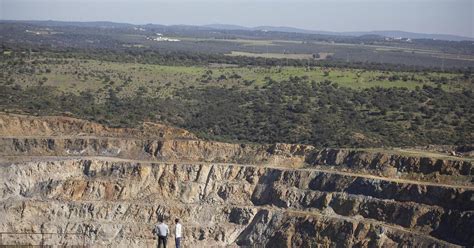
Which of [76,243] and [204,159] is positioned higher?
[204,159]

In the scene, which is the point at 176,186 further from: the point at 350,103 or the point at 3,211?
the point at 350,103

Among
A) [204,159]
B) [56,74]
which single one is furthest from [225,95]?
[204,159]

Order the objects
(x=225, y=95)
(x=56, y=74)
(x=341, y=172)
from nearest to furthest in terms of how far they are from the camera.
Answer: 1. (x=341, y=172)
2. (x=225, y=95)
3. (x=56, y=74)

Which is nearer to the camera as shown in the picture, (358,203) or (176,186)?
(358,203)

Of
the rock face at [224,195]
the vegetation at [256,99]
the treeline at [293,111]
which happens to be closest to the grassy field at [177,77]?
the vegetation at [256,99]

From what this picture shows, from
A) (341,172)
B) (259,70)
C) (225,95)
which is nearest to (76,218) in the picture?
(341,172)

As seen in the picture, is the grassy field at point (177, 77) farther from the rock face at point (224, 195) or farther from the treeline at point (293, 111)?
the rock face at point (224, 195)

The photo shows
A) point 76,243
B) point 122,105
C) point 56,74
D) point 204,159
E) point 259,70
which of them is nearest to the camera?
point 76,243
